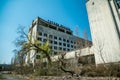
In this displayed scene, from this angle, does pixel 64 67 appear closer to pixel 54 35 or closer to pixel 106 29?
pixel 106 29

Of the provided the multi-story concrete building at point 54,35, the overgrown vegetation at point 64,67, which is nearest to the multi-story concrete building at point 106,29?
the overgrown vegetation at point 64,67

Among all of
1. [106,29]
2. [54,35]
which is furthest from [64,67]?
[54,35]

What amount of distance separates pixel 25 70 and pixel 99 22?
926 inches

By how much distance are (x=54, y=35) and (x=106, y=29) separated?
35950mm

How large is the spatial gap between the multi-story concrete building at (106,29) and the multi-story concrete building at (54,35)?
25.5m

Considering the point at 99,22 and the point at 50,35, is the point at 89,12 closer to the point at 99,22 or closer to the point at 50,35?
the point at 99,22

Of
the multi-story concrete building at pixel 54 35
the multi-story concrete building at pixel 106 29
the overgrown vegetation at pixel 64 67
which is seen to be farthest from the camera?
the multi-story concrete building at pixel 54 35

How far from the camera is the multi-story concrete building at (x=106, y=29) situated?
16.9m

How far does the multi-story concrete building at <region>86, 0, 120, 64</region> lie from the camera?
16914mm

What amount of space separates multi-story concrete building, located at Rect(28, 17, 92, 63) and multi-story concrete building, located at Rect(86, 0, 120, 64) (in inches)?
1005

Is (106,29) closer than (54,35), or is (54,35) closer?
(106,29)

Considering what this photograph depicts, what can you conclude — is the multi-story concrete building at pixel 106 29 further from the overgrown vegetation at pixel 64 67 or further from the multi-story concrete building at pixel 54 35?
the multi-story concrete building at pixel 54 35

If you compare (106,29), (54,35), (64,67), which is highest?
(54,35)

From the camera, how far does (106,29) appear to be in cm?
1820
